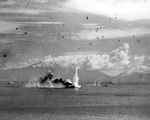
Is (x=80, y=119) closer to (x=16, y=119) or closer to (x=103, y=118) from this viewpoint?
(x=103, y=118)

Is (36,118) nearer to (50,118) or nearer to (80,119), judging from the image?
(50,118)

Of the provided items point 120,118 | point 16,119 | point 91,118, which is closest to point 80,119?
point 91,118

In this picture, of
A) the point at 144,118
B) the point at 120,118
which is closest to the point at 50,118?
the point at 120,118

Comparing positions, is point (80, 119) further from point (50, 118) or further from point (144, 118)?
point (144, 118)

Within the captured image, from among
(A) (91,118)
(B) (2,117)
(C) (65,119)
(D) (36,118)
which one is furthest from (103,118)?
(B) (2,117)

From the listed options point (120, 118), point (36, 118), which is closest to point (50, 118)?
point (36, 118)
